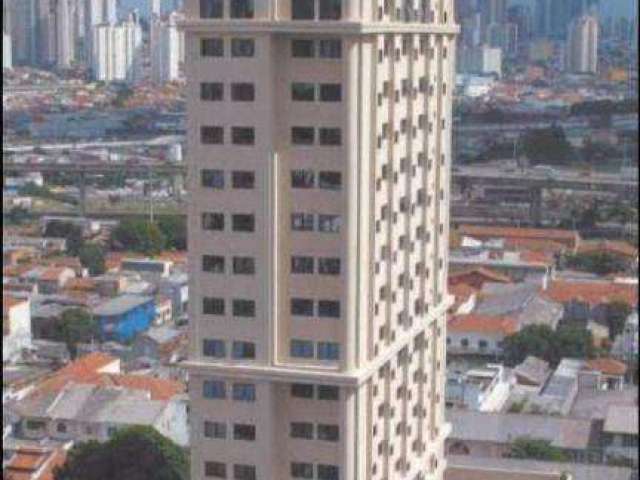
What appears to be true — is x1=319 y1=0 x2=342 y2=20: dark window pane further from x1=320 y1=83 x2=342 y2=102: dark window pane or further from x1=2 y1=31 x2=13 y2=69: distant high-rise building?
x1=2 y1=31 x2=13 y2=69: distant high-rise building

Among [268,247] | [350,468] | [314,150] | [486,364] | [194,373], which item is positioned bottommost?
[486,364]

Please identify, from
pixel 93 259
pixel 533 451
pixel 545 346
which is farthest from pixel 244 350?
pixel 93 259

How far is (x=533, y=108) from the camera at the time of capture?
35.4 feet

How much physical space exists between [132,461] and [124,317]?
2354mm

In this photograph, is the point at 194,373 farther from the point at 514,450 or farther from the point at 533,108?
the point at 533,108

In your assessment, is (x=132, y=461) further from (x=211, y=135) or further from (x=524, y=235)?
(x=524, y=235)

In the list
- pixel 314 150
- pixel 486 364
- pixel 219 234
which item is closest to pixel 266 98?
pixel 314 150

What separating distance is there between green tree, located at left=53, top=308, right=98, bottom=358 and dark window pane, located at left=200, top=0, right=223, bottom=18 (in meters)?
4.26

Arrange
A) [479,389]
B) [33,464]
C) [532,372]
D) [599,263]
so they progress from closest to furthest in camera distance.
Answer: [33,464]
[479,389]
[532,372]
[599,263]

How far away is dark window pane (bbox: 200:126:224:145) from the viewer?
2055mm

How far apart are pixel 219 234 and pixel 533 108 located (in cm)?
900

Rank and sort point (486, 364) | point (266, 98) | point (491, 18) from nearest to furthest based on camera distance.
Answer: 1. point (266, 98)
2. point (486, 364)
3. point (491, 18)

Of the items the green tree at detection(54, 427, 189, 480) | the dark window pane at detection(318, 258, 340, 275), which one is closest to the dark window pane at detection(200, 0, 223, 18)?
the dark window pane at detection(318, 258, 340, 275)

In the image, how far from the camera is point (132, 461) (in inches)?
160
